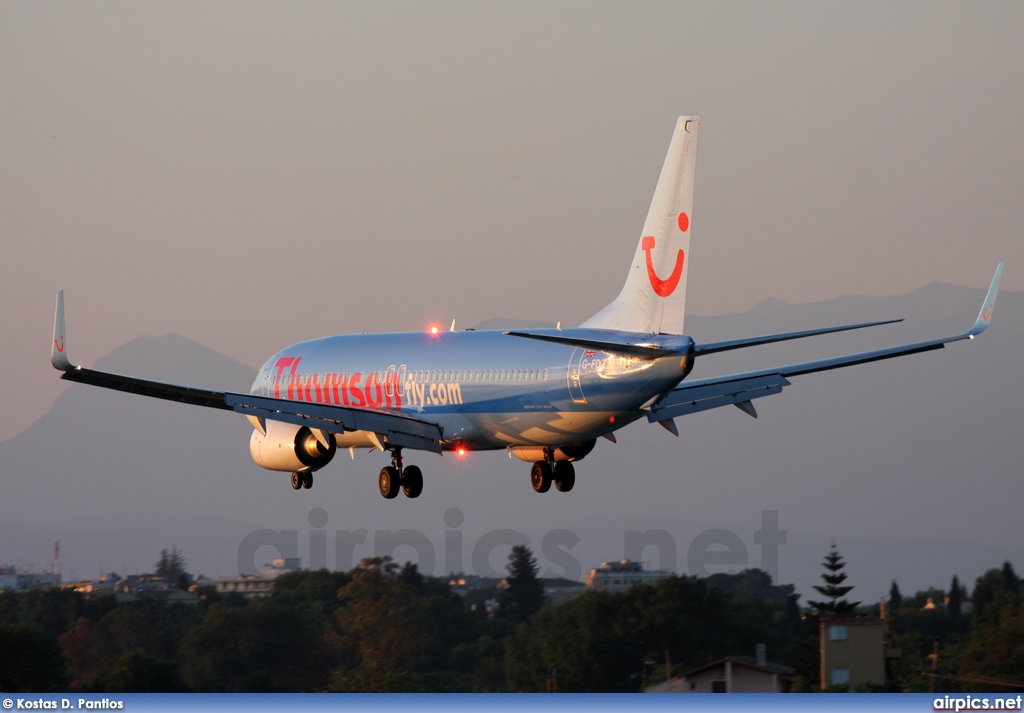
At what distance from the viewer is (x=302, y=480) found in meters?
64.9

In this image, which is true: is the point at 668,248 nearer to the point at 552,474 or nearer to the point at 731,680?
the point at 552,474

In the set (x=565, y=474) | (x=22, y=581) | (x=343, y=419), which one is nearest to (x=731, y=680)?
(x=565, y=474)

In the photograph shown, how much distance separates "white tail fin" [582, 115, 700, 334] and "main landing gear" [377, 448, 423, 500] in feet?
45.0

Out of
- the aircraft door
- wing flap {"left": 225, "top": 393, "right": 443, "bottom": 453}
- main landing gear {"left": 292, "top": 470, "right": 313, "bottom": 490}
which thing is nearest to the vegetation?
main landing gear {"left": 292, "top": 470, "right": 313, "bottom": 490}

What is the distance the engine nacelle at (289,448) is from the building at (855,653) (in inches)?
1086

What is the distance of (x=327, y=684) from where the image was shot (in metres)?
88.2

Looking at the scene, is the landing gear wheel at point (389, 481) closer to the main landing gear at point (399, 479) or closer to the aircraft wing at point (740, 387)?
the main landing gear at point (399, 479)

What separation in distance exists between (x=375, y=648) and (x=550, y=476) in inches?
1360

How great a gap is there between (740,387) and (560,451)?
7054 mm

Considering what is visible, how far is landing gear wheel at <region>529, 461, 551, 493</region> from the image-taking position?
58.8 meters

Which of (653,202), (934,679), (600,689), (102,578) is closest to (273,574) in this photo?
(102,578)

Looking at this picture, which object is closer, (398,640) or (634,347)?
(634,347)

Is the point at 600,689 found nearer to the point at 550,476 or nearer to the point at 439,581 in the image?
the point at 439,581

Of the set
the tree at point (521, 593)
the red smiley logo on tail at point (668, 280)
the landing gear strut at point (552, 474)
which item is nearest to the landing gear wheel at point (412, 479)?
the landing gear strut at point (552, 474)
